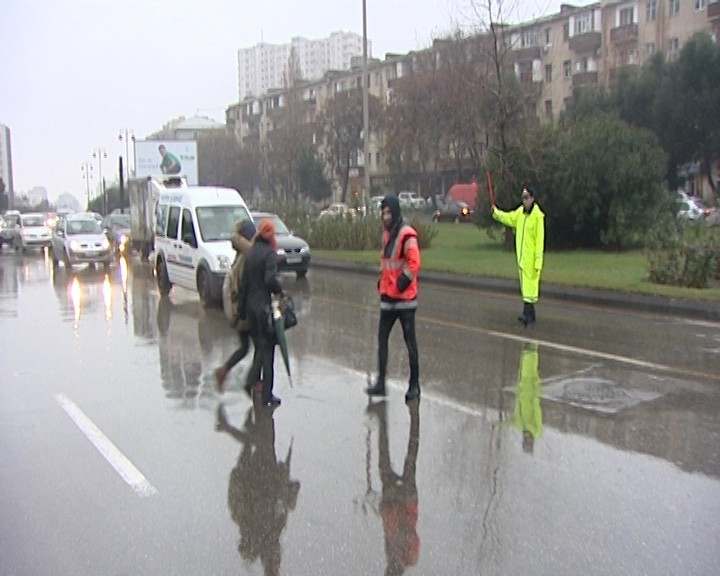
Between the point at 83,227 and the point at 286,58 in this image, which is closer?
the point at 83,227

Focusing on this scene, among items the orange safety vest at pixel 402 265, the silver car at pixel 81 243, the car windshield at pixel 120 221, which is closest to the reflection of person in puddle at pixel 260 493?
the orange safety vest at pixel 402 265

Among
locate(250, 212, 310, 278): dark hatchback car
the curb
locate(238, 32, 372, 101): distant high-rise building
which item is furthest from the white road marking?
locate(238, 32, 372, 101): distant high-rise building

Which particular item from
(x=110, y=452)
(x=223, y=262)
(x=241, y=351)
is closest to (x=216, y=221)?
(x=223, y=262)

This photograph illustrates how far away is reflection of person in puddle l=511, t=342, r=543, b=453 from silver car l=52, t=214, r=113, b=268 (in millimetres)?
17046

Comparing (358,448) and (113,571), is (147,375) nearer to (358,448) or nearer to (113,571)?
(358,448)

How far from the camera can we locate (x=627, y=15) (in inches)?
2250

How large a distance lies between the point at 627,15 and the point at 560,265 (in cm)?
4550

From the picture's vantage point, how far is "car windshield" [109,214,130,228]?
1402 inches

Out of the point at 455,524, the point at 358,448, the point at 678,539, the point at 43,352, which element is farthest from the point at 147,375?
the point at 678,539

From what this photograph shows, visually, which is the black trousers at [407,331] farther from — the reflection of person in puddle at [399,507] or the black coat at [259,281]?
the black coat at [259,281]

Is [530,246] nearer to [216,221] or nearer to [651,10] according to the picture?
[216,221]

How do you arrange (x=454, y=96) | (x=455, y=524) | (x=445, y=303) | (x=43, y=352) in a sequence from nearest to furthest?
(x=455, y=524) < (x=43, y=352) < (x=445, y=303) < (x=454, y=96)

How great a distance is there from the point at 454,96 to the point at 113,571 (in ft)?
140

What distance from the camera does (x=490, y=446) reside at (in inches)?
239
